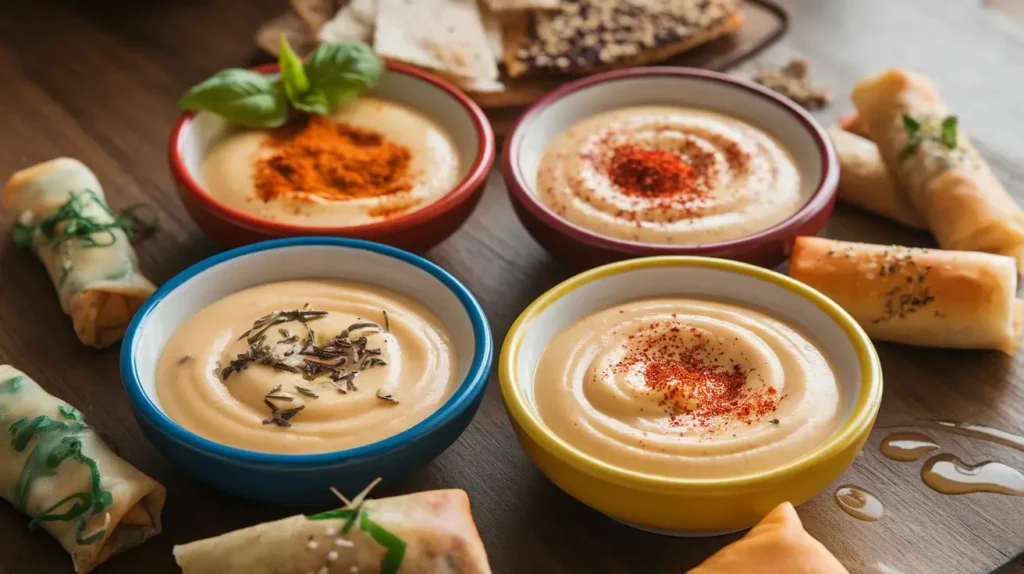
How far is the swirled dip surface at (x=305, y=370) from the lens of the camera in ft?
7.77

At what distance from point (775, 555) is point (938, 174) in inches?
65.9

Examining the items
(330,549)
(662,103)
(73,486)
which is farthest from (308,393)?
(662,103)

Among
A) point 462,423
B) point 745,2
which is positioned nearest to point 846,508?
point 462,423

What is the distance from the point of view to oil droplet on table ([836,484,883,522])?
252 centimetres

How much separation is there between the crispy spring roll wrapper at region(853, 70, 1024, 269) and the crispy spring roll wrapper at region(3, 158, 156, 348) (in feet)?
7.58

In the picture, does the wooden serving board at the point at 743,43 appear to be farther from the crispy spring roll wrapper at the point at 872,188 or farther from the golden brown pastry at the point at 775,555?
the golden brown pastry at the point at 775,555

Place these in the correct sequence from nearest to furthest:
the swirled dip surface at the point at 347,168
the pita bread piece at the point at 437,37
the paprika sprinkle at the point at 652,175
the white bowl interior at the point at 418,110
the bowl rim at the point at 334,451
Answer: the bowl rim at the point at 334,451 < the swirled dip surface at the point at 347,168 < the paprika sprinkle at the point at 652,175 < the white bowl interior at the point at 418,110 < the pita bread piece at the point at 437,37

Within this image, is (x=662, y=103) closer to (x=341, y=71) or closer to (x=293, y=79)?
A: (x=341, y=71)

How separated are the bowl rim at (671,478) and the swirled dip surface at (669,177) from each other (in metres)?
0.32

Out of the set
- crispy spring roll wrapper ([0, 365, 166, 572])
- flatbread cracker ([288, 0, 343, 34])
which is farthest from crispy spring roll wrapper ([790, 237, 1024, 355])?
flatbread cracker ([288, 0, 343, 34])

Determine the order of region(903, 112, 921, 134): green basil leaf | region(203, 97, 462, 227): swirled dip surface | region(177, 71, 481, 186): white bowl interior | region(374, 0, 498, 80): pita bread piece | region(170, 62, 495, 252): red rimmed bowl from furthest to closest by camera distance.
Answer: region(374, 0, 498, 80): pita bread piece
region(903, 112, 921, 134): green basil leaf
region(177, 71, 481, 186): white bowl interior
region(203, 97, 462, 227): swirled dip surface
region(170, 62, 495, 252): red rimmed bowl

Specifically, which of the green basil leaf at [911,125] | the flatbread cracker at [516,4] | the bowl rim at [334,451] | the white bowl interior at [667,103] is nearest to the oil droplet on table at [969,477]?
the white bowl interior at [667,103]

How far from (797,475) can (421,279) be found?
108cm

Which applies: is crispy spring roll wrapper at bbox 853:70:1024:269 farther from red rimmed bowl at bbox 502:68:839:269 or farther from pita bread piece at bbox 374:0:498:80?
pita bread piece at bbox 374:0:498:80
